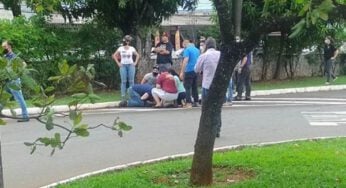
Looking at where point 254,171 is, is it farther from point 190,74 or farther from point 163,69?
point 163,69

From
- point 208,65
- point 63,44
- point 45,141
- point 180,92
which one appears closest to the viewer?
point 45,141

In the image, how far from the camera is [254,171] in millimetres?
7746

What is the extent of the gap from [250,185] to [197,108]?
9278 millimetres

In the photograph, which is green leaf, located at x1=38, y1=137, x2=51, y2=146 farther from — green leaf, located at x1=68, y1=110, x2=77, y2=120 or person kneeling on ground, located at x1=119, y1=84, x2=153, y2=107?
person kneeling on ground, located at x1=119, y1=84, x2=153, y2=107

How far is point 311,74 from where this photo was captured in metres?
27.4

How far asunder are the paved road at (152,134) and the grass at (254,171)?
96 cm

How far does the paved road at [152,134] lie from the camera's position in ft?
29.4

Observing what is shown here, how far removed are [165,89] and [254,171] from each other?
8.73 m

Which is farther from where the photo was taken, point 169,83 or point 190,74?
point 190,74

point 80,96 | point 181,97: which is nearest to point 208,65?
point 181,97

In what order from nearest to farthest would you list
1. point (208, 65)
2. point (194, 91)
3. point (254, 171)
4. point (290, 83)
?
point (254, 171) → point (208, 65) → point (194, 91) → point (290, 83)

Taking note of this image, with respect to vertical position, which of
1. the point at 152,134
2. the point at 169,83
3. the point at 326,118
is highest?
the point at 169,83

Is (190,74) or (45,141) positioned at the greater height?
(45,141)

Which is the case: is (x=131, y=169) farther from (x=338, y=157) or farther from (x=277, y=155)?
(x=338, y=157)
